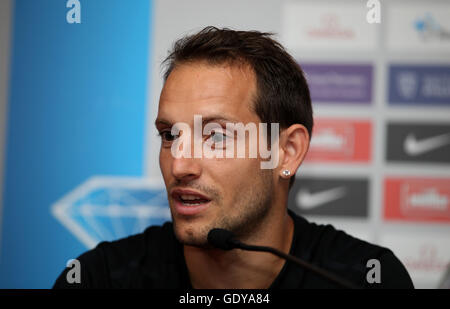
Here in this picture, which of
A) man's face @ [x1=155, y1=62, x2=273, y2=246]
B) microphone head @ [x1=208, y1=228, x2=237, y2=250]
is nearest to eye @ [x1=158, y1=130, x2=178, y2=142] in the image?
man's face @ [x1=155, y1=62, x2=273, y2=246]

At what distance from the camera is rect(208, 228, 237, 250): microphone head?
0.85 metres

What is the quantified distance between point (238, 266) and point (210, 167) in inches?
11.3

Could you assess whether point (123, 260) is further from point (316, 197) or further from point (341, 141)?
point (341, 141)

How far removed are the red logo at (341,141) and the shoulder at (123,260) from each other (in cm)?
56

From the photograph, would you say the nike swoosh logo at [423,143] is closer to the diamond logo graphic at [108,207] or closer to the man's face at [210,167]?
the man's face at [210,167]

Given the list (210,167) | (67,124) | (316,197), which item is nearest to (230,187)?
(210,167)

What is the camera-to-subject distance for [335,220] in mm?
1493

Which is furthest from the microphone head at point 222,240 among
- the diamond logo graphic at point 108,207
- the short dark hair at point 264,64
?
the diamond logo graphic at point 108,207

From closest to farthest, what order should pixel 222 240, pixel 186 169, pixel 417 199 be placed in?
1. pixel 222 240
2. pixel 186 169
3. pixel 417 199

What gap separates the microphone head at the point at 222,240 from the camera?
2.78ft


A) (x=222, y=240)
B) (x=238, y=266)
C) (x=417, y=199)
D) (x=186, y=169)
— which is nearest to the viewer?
(x=222, y=240)

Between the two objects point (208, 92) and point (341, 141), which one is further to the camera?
point (341, 141)

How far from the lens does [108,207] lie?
5.01ft
